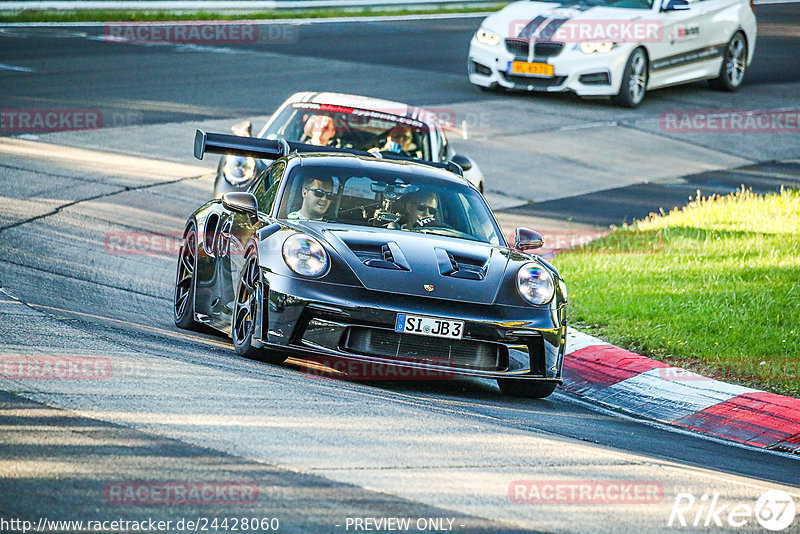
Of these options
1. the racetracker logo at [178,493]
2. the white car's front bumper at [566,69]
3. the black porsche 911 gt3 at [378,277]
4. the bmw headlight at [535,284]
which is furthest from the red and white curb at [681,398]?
the white car's front bumper at [566,69]

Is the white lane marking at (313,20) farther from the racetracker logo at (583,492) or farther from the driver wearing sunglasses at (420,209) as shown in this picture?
the racetracker logo at (583,492)

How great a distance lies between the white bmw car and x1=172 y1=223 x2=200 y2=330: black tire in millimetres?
10593

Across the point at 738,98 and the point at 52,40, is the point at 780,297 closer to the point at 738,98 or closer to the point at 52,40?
the point at 738,98

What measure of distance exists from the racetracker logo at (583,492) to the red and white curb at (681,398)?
2116 millimetres

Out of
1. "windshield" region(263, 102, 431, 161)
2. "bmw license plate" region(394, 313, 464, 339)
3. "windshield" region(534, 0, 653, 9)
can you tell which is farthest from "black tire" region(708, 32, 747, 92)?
"bmw license plate" region(394, 313, 464, 339)

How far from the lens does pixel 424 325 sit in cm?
666

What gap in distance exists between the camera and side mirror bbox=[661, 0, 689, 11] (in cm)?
1867

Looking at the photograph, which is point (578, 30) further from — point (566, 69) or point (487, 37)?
point (487, 37)

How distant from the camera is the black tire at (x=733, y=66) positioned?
20.8 m

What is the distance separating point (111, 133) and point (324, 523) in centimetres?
1177

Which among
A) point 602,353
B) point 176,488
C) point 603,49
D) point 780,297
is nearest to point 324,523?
point 176,488

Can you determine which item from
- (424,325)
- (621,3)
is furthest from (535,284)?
(621,3)

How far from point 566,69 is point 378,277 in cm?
1215

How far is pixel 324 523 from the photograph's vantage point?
428 centimetres
